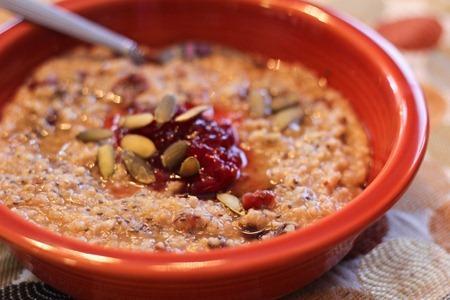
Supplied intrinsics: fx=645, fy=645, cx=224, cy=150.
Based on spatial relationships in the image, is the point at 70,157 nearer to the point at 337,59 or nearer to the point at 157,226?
the point at 157,226

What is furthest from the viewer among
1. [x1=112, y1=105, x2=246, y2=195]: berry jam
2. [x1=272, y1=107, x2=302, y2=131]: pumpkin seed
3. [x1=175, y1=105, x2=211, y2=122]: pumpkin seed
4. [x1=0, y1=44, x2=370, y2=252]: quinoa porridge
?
[x1=272, y1=107, x2=302, y2=131]: pumpkin seed

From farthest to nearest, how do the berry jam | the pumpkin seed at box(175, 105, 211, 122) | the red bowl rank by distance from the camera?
1. the pumpkin seed at box(175, 105, 211, 122)
2. the berry jam
3. the red bowl

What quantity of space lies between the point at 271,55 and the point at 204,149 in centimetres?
53

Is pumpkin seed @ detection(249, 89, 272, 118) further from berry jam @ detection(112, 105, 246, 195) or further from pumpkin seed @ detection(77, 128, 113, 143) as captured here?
pumpkin seed @ detection(77, 128, 113, 143)

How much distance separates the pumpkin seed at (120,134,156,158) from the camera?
1.42 meters

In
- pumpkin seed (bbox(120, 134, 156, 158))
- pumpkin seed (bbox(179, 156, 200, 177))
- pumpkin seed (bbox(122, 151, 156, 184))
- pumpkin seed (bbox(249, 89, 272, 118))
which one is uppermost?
→ pumpkin seed (bbox(249, 89, 272, 118))

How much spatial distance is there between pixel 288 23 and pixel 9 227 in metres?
0.97

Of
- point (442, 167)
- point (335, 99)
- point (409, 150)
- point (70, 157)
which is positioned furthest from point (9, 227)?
point (442, 167)

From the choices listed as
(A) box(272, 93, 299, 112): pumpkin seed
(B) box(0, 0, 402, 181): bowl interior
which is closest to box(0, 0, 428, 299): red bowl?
(B) box(0, 0, 402, 181): bowl interior

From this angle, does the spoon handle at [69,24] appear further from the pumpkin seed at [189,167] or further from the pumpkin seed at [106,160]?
the pumpkin seed at [189,167]

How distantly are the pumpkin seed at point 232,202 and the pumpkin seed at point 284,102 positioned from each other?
0.36 metres

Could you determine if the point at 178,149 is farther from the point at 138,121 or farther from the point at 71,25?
the point at 71,25

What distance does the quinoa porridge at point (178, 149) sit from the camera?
4.12 ft

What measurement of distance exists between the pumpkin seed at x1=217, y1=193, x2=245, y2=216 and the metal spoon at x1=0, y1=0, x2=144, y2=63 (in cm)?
61
